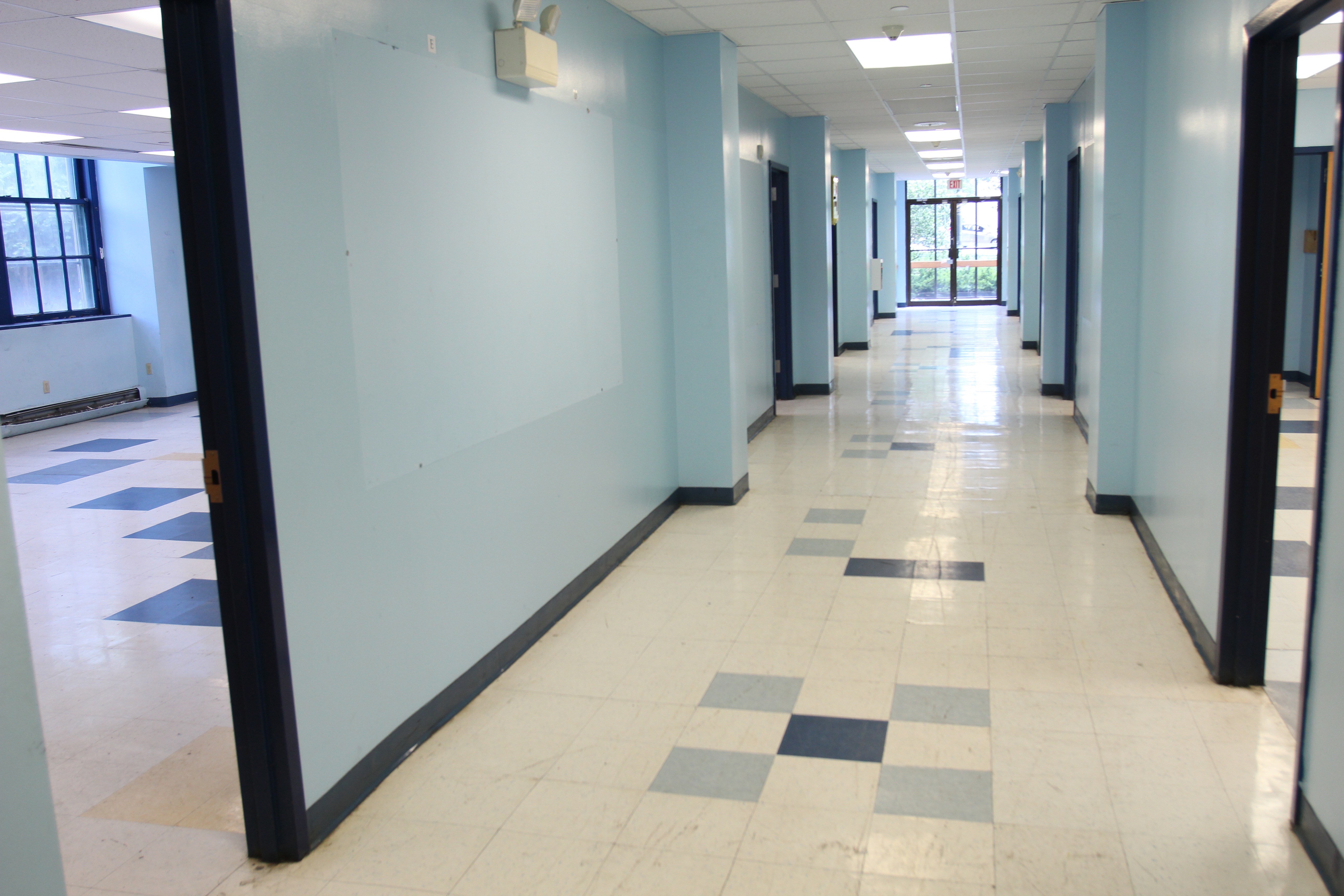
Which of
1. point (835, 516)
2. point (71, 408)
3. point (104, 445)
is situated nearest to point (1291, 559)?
point (835, 516)

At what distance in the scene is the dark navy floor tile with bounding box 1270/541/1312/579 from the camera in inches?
192

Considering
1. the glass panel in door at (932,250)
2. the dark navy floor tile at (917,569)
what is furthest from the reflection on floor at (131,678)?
the glass panel in door at (932,250)

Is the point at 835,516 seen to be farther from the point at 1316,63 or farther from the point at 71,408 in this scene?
the point at 71,408

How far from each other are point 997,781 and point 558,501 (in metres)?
2.19

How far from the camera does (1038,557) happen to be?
5.14 meters

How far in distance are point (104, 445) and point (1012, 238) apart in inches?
599

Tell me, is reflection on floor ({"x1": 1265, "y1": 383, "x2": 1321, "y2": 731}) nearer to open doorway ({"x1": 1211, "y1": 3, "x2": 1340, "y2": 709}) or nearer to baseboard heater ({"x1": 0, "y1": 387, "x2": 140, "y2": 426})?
open doorway ({"x1": 1211, "y1": 3, "x2": 1340, "y2": 709})

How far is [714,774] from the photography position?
3.12 metres

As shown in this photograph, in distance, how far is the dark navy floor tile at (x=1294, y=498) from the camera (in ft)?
19.7

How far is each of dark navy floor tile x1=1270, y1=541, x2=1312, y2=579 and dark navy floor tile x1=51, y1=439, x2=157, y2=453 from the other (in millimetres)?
8707

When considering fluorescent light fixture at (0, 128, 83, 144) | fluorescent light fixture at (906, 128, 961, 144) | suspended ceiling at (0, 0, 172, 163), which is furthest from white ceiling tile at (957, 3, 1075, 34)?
fluorescent light fixture at (0, 128, 83, 144)

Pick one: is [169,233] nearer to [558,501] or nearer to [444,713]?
[558,501]

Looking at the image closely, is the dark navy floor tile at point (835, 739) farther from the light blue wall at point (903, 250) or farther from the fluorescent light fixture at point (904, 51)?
the light blue wall at point (903, 250)

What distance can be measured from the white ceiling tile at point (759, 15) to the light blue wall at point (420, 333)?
0.56 m
